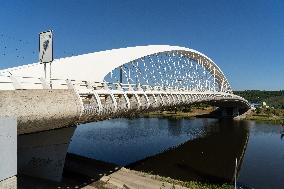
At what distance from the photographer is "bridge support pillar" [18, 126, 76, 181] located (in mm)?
21688

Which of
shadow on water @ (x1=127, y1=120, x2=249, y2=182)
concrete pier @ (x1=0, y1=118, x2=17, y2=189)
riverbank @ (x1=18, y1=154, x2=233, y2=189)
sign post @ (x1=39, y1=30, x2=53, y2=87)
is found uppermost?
sign post @ (x1=39, y1=30, x2=53, y2=87)

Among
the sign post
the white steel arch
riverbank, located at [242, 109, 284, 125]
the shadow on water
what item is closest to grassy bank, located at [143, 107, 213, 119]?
riverbank, located at [242, 109, 284, 125]

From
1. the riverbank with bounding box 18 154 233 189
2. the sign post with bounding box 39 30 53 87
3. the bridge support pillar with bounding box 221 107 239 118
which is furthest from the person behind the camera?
the bridge support pillar with bounding box 221 107 239 118

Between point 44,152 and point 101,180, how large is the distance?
456cm

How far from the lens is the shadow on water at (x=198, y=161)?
3106 cm

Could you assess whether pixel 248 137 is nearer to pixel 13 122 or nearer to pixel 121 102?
pixel 121 102

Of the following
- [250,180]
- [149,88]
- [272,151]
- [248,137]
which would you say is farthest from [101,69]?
[248,137]

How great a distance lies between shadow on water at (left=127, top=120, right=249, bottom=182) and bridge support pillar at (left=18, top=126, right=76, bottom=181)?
412 inches

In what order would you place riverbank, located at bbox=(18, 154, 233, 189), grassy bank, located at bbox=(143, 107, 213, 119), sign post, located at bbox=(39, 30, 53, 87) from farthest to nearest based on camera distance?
1. grassy bank, located at bbox=(143, 107, 213, 119)
2. riverbank, located at bbox=(18, 154, 233, 189)
3. sign post, located at bbox=(39, 30, 53, 87)

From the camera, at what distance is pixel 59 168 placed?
75.5ft

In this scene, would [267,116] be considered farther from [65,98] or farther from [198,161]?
[65,98]

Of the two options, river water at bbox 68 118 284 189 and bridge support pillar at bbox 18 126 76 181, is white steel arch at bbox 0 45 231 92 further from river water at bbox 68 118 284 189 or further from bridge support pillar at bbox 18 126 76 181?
river water at bbox 68 118 284 189

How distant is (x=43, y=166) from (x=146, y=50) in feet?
76.9

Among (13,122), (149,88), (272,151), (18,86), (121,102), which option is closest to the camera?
(13,122)
